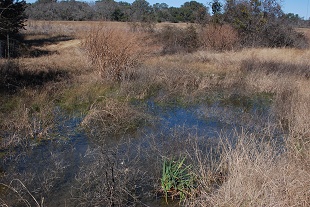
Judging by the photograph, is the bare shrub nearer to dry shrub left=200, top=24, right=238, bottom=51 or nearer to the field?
dry shrub left=200, top=24, right=238, bottom=51

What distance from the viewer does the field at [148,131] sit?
389 cm

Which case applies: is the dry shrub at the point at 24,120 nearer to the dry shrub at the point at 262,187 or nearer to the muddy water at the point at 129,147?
the muddy water at the point at 129,147

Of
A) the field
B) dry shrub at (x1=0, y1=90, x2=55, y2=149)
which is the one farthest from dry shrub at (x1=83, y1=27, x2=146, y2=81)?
dry shrub at (x1=0, y1=90, x2=55, y2=149)

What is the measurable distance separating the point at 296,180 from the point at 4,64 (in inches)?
362

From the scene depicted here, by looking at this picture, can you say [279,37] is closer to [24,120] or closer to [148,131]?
[148,131]

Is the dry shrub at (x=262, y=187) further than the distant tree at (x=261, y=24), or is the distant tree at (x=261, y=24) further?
the distant tree at (x=261, y=24)

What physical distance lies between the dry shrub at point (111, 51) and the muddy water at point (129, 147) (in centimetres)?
212

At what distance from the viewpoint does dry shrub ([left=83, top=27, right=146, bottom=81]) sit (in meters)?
9.77

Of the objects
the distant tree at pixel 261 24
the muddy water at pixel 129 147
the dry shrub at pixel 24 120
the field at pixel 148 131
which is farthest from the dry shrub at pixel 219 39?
the dry shrub at pixel 24 120

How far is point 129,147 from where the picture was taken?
5707 millimetres

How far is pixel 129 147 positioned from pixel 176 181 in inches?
65.5

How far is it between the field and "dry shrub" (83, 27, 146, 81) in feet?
0.11

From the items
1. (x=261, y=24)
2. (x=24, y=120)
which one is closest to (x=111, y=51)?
(x=24, y=120)

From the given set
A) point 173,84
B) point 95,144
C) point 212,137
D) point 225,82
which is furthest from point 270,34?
point 95,144
